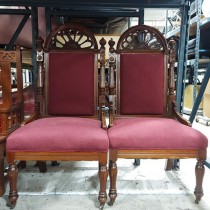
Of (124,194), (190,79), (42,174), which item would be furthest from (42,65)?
(190,79)

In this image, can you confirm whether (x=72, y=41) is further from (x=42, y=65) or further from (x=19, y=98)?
(x=19, y=98)

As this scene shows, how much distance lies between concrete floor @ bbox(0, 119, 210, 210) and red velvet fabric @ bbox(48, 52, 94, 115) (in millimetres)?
491

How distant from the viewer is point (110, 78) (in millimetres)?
1571

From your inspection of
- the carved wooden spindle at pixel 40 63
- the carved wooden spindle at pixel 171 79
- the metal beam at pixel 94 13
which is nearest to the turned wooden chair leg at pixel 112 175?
the carved wooden spindle at pixel 171 79

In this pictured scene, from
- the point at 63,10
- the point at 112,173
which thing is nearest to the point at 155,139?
the point at 112,173

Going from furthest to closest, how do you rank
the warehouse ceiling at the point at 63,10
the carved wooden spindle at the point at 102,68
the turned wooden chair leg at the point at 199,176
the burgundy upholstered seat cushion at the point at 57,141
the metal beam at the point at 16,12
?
the metal beam at the point at 16,12 → the warehouse ceiling at the point at 63,10 → the carved wooden spindle at the point at 102,68 → the turned wooden chair leg at the point at 199,176 → the burgundy upholstered seat cushion at the point at 57,141

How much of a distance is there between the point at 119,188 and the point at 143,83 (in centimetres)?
73

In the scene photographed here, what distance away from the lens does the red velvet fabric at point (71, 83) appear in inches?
64.1

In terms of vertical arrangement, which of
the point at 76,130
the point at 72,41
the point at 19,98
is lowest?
the point at 76,130

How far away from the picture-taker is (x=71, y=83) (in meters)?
1.64

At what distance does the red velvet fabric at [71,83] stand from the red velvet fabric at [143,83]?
0.81 feet

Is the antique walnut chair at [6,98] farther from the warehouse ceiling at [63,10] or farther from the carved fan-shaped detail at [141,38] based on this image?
the carved fan-shaped detail at [141,38]

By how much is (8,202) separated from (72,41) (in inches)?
44.1

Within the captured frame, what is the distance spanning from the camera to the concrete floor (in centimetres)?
134
